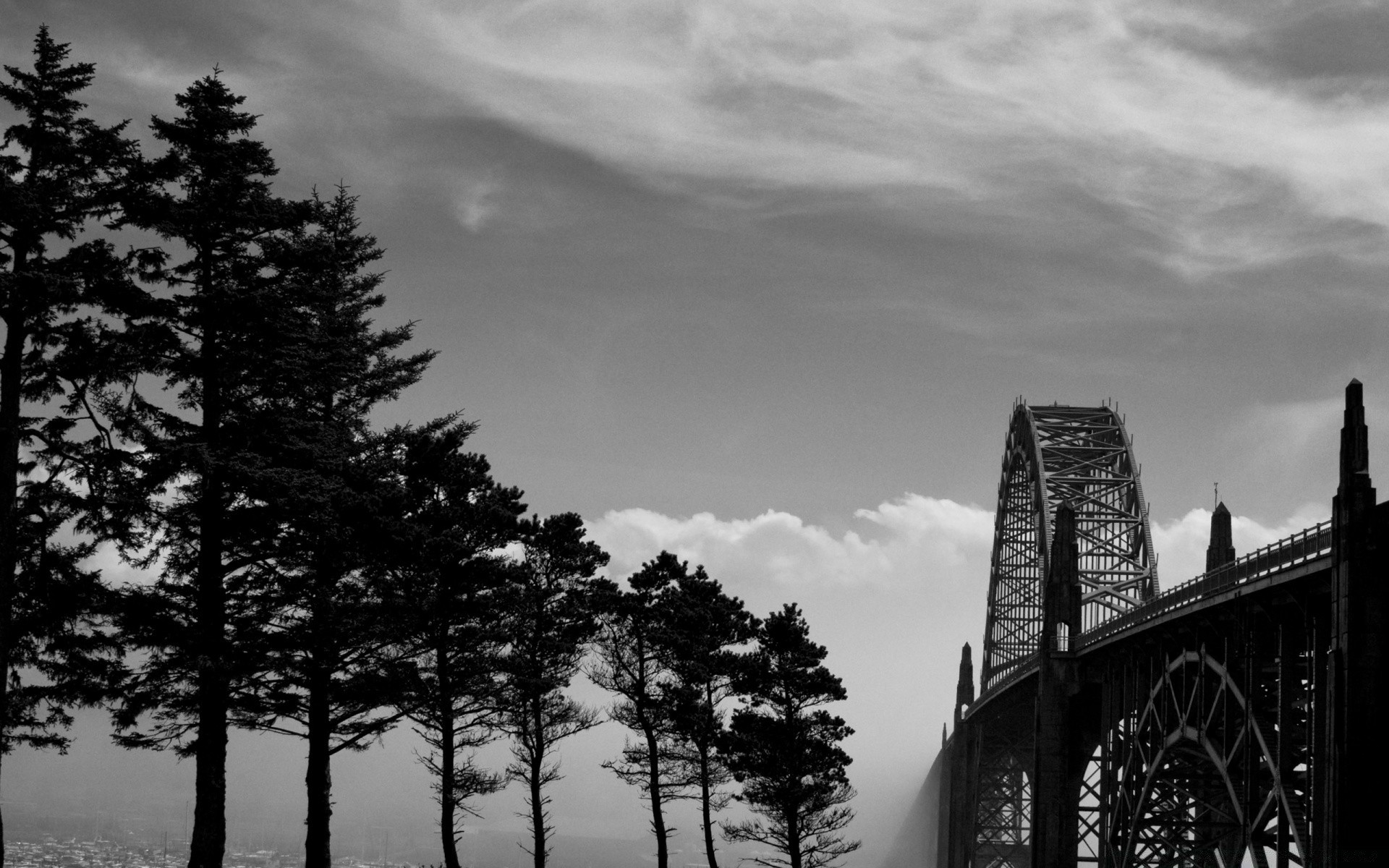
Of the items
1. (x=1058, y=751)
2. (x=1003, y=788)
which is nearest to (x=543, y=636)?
(x=1058, y=751)

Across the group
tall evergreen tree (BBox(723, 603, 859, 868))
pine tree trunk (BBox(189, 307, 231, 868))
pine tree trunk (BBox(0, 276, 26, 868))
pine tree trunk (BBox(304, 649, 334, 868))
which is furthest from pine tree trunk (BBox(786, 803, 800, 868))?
pine tree trunk (BBox(0, 276, 26, 868))

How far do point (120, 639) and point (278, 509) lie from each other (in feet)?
14.6

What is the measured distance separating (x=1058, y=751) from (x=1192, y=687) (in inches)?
733

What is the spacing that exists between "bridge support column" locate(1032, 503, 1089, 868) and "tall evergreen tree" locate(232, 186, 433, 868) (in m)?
34.9

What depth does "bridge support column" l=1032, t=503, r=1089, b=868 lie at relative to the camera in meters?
62.0

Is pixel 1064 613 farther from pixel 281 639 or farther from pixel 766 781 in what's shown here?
pixel 281 639

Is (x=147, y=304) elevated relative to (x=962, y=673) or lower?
elevated

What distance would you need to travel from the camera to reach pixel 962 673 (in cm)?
10800

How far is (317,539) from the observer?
109 ft

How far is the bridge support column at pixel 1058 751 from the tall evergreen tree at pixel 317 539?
34.9 meters

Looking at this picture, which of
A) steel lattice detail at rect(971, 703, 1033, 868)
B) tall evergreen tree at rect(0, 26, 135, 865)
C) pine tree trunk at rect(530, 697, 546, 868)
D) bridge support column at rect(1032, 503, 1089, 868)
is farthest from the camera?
steel lattice detail at rect(971, 703, 1033, 868)

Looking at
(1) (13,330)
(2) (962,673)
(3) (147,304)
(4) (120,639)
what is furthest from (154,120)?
(2) (962,673)

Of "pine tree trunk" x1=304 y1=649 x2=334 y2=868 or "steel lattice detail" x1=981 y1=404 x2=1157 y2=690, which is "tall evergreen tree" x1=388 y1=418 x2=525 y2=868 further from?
Result: "steel lattice detail" x1=981 y1=404 x2=1157 y2=690

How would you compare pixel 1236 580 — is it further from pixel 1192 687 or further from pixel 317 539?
pixel 317 539
